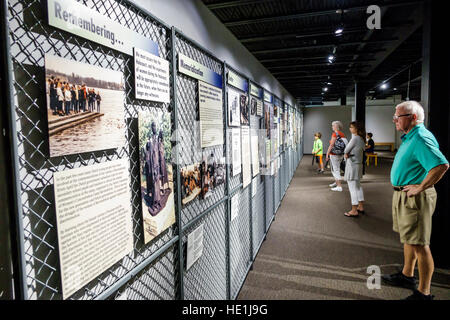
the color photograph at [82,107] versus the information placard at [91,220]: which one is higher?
the color photograph at [82,107]

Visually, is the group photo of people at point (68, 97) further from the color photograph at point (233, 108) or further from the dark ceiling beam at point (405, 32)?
the dark ceiling beam at point (405, 32)

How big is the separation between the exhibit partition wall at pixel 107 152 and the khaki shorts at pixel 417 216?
1.78 m

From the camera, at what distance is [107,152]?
114 centimetres

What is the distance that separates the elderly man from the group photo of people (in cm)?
252

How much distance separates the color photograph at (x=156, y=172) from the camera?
136cm

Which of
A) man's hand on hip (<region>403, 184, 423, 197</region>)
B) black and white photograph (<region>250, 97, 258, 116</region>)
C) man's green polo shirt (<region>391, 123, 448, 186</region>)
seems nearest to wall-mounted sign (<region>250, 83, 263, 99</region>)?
black and white photograph (<region>250, 97, 258, 116</region>)

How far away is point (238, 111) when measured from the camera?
2.89 metres

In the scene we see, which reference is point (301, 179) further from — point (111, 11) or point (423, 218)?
point (111, 11)

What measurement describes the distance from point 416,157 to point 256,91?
2.09 m

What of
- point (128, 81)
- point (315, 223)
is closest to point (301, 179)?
point (315, 223)

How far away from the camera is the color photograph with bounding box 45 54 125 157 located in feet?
2.94

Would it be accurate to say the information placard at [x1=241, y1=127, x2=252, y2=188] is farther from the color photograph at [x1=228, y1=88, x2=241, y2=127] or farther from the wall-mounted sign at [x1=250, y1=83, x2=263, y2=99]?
the wall-mounted sign at [x1=250, y1=83, x2=263, y2=99]

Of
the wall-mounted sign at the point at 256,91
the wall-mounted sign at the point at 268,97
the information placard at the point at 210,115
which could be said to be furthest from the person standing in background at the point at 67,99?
the wall-mounted sign at the point at 268,97

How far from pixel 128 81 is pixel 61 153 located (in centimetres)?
50
